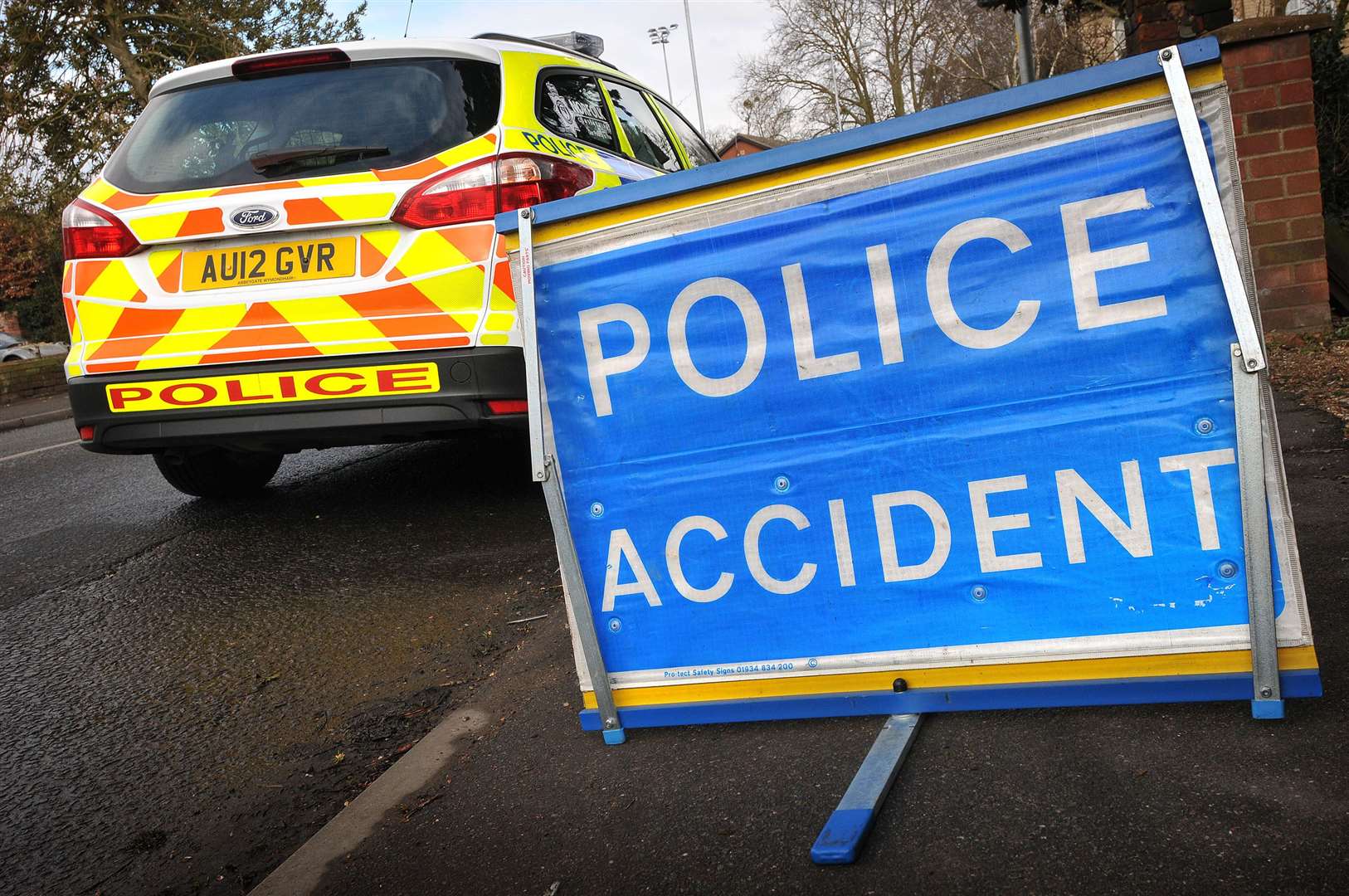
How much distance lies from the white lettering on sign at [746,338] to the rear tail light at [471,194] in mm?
1765

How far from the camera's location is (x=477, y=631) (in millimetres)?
3812

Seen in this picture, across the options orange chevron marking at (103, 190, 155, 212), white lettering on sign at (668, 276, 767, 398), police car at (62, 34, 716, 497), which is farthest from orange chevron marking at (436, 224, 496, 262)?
white lettering on sign at (668, 276, 767, 398)

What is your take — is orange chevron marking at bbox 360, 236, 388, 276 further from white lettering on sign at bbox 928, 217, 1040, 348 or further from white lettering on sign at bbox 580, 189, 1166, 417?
white lettering on sign at bbox 928, 217, 1040, 348

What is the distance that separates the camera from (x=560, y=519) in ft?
9.34

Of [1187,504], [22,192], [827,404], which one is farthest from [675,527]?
[22,192]

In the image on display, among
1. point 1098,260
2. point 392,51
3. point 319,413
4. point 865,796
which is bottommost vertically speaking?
point 865,796

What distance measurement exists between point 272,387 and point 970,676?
298 centimetres

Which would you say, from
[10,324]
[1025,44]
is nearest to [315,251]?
[1025,44]

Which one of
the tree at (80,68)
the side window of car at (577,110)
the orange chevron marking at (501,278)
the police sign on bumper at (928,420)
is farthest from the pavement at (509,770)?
the tree at (80,68)

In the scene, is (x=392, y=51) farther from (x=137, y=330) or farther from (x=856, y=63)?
(x=856, y=63)

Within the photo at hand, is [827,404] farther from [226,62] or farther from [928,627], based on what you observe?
[226,62]

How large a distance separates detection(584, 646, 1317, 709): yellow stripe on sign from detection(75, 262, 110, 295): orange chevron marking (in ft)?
9.96

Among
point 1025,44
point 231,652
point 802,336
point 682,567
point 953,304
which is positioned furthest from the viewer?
point 1025,44

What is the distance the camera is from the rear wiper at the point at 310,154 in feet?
14.8
